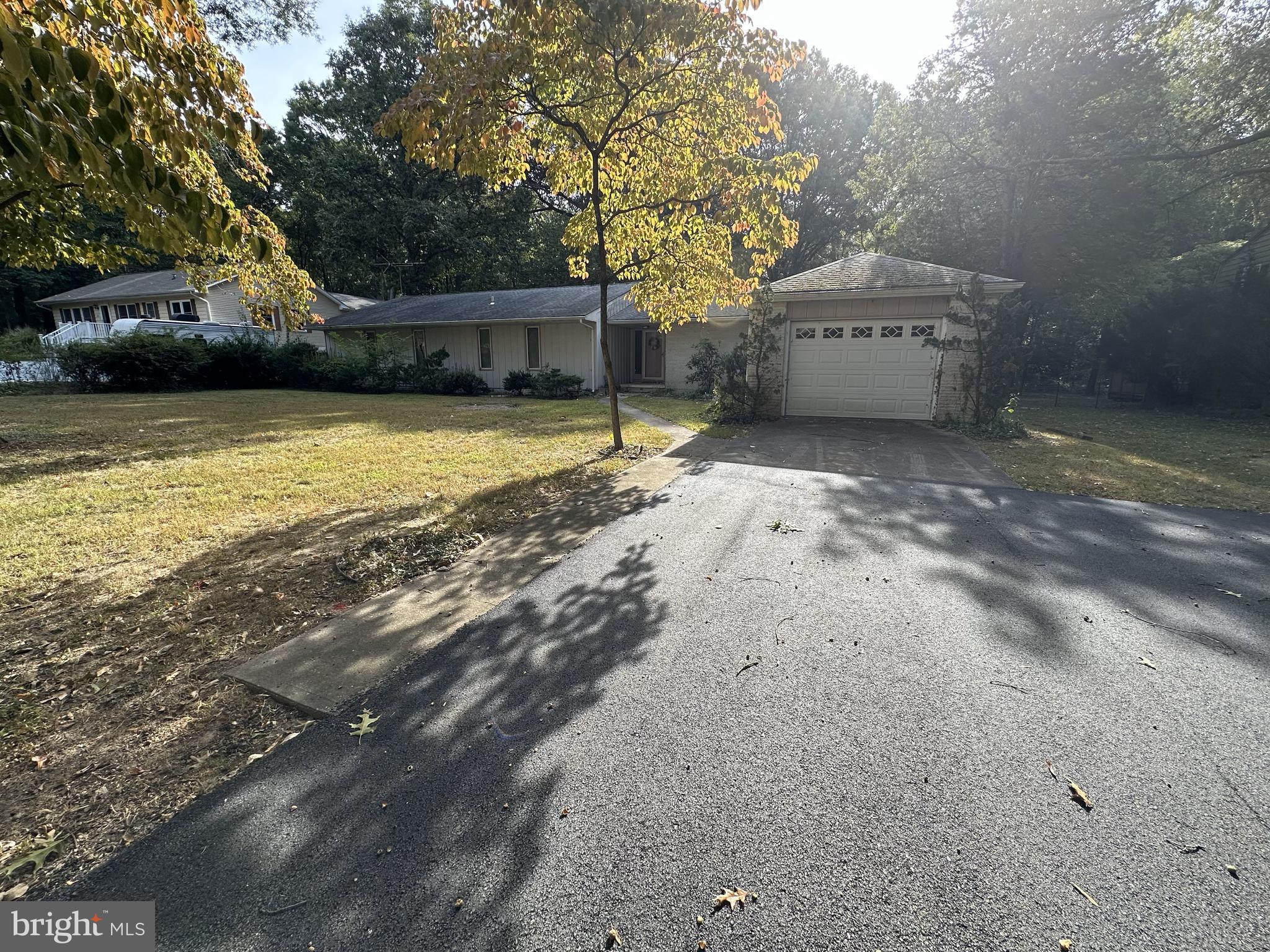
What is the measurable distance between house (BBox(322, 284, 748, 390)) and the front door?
0.09 ft

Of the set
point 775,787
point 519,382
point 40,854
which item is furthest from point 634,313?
point 40,854

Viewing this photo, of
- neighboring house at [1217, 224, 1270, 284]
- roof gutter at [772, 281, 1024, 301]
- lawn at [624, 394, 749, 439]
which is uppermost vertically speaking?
neighboring house at [1217, 224, 1270, 284]

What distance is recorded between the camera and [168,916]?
5.33 ft

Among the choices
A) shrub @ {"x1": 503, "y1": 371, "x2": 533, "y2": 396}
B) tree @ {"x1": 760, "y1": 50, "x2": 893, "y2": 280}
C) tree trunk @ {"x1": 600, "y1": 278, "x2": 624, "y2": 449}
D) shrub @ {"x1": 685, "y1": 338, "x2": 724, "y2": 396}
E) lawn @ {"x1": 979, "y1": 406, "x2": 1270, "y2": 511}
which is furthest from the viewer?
tree @ {"x1": 760, "y1": 50, "x2": 893, "y2": 280}

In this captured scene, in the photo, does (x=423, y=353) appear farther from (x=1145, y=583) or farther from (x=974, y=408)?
(x=1145, y=583)

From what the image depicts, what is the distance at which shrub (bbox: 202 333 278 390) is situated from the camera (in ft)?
61.3

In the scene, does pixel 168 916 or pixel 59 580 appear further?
pixel 59 580

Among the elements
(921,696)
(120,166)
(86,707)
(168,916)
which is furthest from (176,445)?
(921,696)

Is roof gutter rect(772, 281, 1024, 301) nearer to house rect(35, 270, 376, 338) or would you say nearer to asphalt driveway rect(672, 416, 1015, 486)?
asphalt driveway rect(672, 416, 1015, 486)

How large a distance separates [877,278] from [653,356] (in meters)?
9.58

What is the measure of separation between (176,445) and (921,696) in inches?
433

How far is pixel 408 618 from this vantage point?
3.46 m

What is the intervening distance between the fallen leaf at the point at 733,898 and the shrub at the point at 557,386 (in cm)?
1638

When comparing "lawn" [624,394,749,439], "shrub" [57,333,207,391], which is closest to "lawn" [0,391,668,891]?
"lawn" [624,394,749,439]
